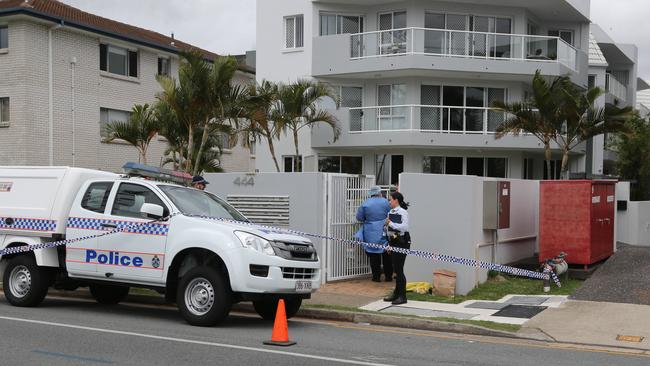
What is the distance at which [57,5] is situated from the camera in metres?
30.2

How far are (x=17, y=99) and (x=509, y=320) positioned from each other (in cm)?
2206

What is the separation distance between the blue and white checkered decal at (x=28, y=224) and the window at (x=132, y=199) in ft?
3.94

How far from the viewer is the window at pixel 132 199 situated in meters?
10.4

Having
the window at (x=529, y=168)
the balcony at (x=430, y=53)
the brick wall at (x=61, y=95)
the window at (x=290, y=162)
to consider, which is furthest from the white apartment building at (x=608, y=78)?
the brick wall at (x=61, y=95)

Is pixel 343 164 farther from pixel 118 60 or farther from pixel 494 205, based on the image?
pixel 494 205

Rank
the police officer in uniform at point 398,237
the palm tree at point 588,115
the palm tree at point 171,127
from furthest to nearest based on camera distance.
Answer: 1. the palm tree at point 171,127
2. the palm tree at point 588,115
3. the police officer in uniform at point 398,237

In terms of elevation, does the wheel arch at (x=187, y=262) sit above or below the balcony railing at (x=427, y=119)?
below

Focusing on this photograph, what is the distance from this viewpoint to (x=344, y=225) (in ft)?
45.9

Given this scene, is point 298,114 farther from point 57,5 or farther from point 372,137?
point 57,5

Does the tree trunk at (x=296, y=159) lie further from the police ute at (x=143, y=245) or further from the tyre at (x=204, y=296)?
the tyre at (x=204, y=296)

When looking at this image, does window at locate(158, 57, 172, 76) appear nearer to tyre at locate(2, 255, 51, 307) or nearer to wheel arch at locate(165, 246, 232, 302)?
→ tyre at locate(2, 255, 51, 307)

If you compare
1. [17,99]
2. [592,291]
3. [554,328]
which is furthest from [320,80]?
[554,328]

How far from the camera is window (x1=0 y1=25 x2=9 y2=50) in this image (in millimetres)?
27062

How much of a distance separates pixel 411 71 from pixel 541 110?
5663mm
